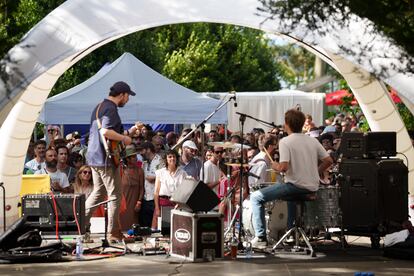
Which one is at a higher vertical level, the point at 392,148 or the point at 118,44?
the point at 118,44

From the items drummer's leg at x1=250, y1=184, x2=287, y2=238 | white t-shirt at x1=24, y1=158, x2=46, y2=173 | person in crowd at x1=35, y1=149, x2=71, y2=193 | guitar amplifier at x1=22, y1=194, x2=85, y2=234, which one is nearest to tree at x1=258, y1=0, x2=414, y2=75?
drummer's leg at x1=250, y1=184, x2=287, y2=238

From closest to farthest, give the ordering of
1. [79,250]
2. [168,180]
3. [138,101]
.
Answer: [79,250] → [168,180] → [138,101]

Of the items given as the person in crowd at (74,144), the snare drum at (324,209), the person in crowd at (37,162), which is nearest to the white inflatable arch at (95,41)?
the person in crowd at (37,162)

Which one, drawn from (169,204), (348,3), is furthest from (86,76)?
(348,3)

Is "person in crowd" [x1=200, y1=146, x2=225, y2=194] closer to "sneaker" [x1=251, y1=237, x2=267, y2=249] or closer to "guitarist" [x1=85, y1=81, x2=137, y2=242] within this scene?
"guitarist" [x1=85, y1=81, x2=137, y2=242]

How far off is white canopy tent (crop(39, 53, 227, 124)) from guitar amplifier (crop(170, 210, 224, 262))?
946 centimetres

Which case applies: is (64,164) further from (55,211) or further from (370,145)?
(370,145)

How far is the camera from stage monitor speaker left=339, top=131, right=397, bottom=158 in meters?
13.5

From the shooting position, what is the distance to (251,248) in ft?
42.1

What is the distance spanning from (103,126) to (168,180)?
1976 millimetres

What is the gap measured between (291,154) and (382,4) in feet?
13.6

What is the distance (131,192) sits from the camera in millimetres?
15195

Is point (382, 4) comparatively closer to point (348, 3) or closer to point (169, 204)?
point (348, 3)

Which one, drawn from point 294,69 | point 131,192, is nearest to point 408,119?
point 131,192
